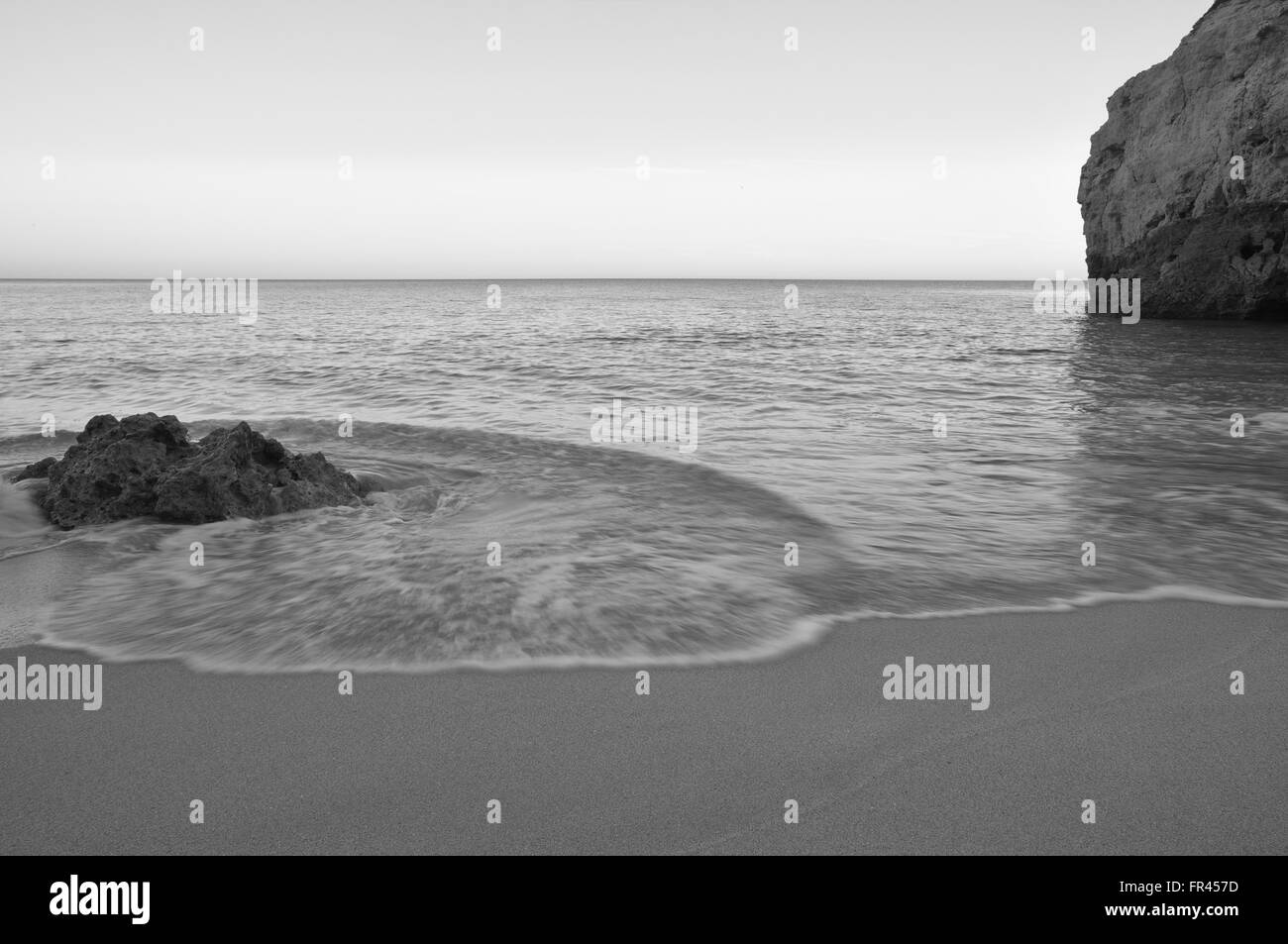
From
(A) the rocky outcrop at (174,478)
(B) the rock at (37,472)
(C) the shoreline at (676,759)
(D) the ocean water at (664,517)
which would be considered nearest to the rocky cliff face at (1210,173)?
(D) the ocean water at (664,517)

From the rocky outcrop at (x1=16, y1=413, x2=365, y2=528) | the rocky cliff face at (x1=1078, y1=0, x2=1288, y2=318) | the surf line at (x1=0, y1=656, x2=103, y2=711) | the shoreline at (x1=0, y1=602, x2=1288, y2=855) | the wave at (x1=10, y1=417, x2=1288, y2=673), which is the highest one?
the rocky cliff face at (x1=1078, y1=0, x2=1288, y2=318)

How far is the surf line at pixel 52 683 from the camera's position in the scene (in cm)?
375

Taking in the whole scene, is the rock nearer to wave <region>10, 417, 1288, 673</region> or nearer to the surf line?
wave <region>10, 417, 1288, 673</region>

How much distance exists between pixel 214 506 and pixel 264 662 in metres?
2.98

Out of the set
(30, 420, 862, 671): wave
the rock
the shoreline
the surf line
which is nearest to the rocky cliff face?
(30, 420, 862, 671): wave

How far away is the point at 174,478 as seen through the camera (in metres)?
6.70

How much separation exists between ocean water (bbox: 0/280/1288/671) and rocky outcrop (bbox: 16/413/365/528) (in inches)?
10.4

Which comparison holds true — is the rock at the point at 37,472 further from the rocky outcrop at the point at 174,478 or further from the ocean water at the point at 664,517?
the ocean water at the point at 664,517

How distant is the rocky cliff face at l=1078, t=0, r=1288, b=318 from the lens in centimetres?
2852

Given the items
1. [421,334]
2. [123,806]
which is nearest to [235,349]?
[421,334]

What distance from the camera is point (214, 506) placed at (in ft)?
21.6

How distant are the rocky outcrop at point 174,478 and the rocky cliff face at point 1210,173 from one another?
108 feet
